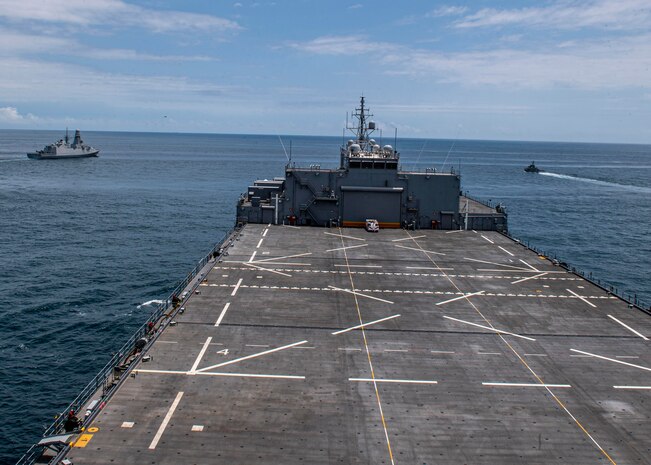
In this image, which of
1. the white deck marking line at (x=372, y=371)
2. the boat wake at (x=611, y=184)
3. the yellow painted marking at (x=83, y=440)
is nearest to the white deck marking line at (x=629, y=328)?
the white deck marking line at (x=372, y=371)

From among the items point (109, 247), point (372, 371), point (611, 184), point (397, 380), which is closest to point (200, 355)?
point (372, 371)

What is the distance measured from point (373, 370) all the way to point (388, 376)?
0.84 metres

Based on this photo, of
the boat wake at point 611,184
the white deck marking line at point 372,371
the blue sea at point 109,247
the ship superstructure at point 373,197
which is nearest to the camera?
the white deck marking line at point 372,371

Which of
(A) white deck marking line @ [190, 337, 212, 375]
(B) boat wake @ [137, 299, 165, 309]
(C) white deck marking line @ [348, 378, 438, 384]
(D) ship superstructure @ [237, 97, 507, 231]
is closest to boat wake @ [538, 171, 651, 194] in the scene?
(D) ship superstructure @ [237, 97, 507, 231]

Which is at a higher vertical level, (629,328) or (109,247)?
(629,328)

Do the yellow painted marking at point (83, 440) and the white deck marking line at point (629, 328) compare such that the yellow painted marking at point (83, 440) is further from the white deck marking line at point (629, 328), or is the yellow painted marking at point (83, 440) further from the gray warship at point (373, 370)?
the white deck marking line at point (629, 328)

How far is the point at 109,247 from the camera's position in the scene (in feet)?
238

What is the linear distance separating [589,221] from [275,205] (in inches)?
2635

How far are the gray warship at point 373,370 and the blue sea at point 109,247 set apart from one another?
7232 millimetres

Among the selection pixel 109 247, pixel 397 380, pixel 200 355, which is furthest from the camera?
pixel 109 247

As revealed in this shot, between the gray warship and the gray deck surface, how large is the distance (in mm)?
79

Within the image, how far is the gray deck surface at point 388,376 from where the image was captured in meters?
19.1

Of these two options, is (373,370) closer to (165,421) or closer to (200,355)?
(200,355)

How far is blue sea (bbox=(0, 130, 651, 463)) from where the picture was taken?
1518 inches
